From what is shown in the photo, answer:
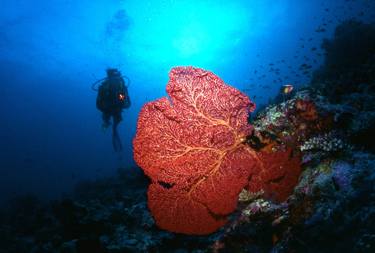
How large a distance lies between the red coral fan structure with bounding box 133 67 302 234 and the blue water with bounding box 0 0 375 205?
51.9 ft

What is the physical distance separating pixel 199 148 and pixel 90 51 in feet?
243

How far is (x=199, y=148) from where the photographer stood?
3824 millimetres

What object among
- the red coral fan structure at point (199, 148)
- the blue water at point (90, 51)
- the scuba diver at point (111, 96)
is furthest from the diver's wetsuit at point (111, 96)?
the red coral fan structure at point (199, 148)

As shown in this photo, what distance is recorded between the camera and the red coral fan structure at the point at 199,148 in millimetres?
3801

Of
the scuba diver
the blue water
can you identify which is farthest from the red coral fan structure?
the blue water

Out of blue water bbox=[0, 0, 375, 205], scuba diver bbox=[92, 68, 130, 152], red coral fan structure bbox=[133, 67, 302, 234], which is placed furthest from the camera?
blue water bbox=[0, 0, 375, 205]

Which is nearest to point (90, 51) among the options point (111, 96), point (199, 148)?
point (111, 96)

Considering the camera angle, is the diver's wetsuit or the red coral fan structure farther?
the diver's wetsuit

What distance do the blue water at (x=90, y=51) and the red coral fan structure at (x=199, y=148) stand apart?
15824mm

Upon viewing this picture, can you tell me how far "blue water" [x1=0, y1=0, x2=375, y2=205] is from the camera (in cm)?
4362

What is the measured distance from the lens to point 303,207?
288 cm

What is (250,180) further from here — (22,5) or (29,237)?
(22,5)

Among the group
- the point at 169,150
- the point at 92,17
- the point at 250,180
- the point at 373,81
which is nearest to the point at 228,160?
the point at 250,180

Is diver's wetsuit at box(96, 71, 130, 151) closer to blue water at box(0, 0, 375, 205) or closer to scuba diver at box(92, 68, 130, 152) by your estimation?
scuba diver at box(92, 68, 130, 152)
